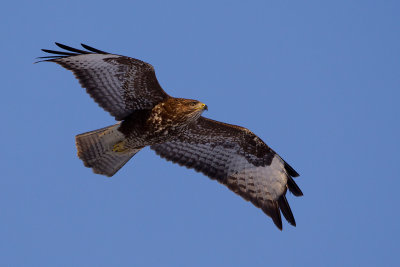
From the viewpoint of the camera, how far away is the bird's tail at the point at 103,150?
12.4 m

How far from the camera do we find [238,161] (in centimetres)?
1353

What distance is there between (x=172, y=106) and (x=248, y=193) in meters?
2.49

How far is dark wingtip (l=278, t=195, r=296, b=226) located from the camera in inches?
506

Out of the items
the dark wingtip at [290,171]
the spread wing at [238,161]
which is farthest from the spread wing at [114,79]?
the dark wingtip at [290,171]

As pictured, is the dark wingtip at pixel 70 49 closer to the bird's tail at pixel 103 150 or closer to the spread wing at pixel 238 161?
the bird's tail at pixel 103 150

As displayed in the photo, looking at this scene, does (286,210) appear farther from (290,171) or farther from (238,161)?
(238,161)

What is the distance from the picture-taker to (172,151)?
1355 centimetres

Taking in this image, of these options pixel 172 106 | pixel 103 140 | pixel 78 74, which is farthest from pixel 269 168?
pixel 78 74

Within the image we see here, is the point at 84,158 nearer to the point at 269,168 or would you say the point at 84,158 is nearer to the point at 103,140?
the point at 103,140

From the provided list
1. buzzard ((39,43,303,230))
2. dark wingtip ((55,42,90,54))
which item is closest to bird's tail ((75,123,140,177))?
buzzard ((39,43,303,230))

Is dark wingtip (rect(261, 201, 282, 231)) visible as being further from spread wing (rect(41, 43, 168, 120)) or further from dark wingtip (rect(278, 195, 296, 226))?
spread wing (rect(41, 43, 168, 120))

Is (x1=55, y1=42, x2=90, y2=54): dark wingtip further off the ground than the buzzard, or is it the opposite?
(x1=55, y1=42, x2=90, y2=54): dark wingtip

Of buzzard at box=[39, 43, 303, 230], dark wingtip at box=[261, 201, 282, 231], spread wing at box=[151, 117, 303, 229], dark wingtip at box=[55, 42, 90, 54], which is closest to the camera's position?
dark wingtip at box=[55, 42, 90, 54]

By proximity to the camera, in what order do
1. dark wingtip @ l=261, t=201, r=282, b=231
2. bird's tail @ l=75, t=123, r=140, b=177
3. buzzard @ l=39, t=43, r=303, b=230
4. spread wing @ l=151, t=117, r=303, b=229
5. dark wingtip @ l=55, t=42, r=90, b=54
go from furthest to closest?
1. spread wing @ l=151, t=117, r=303, b=229
2. dark wingtip @ l=261, t=201, r=282, b=231
3. bird's tail @ l=75, t=123, r=140, b=177
4. buzzard @ l=39, t=43, r=303, b=230
5. dark wingtip @ l=55, t=42, r=90, b=54
